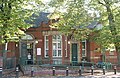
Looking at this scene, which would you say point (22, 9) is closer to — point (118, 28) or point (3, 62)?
point (3, 62)

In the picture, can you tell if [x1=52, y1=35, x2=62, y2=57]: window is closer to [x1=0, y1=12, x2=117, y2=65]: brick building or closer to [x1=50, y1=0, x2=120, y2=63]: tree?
[x1=0, y1=12, x2=117, y2=65]: brick building

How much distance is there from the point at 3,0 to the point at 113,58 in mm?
18573

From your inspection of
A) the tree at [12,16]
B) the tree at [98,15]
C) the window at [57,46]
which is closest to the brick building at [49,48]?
the window at [57,46]

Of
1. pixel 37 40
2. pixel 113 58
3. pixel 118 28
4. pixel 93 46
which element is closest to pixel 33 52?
pixel 37 40

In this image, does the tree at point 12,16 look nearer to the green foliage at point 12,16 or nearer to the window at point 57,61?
the green foliage at point 12,16

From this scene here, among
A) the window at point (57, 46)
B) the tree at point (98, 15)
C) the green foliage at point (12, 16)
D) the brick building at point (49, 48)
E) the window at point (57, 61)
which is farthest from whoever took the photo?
the window at point (57, 46)

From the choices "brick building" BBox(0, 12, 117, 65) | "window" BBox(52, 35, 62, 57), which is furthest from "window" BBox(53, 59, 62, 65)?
"window" BBox(52, 35, 62, 57)

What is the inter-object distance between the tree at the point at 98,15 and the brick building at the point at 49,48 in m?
5.53

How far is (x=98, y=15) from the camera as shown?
24.1m

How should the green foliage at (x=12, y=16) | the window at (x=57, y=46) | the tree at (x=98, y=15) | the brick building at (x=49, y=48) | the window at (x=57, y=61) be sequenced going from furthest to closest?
1. the window at (x=57, y=46)
2. the brick building at (x=49, y=48)
3. the window at (x=57, y=61)
4. the tree at (x=98, y=15)
5. the green foliage at (x=12, y=16)

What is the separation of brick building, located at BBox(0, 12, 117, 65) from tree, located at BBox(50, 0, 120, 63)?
553 centimetres

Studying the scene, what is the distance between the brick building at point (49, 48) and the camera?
97.7 ft

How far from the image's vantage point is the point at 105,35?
907 inches

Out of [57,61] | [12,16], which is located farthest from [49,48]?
[12,16]
